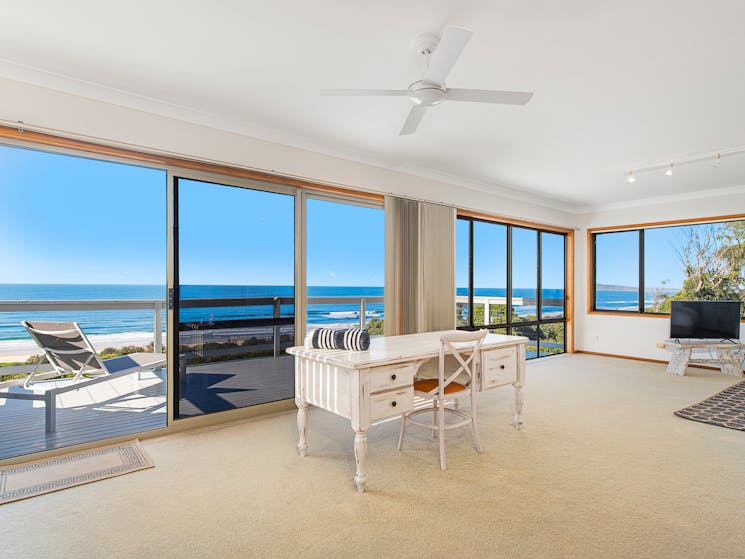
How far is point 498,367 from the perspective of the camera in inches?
121

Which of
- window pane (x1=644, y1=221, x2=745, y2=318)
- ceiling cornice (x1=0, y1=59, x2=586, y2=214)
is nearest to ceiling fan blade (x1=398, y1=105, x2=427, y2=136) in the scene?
ceiling cornice (x1=0, y1=59, x2=586, y2=214)

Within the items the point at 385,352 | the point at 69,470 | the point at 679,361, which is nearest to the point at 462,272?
the point at 679,361

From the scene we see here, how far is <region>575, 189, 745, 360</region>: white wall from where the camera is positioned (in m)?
5.73

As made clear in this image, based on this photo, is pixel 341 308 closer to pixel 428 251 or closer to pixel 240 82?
pixel 428 251

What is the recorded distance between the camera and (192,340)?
330 cm

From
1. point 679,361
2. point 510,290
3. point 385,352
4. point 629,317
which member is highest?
point 510,290

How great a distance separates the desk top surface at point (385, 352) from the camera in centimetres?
232

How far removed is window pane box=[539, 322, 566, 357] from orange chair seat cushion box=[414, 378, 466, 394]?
4.52 meters

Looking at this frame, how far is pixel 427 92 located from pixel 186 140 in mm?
1983

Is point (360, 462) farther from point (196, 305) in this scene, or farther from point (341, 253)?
point (341, 253)

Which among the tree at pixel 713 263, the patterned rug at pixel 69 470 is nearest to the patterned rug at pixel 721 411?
the tree at pixel 713 263

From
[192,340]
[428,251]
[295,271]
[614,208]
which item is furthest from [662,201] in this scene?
[192,340]

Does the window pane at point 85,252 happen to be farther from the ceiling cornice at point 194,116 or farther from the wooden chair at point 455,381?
the wooden chair at point 455,381

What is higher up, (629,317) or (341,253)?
(341,253)
